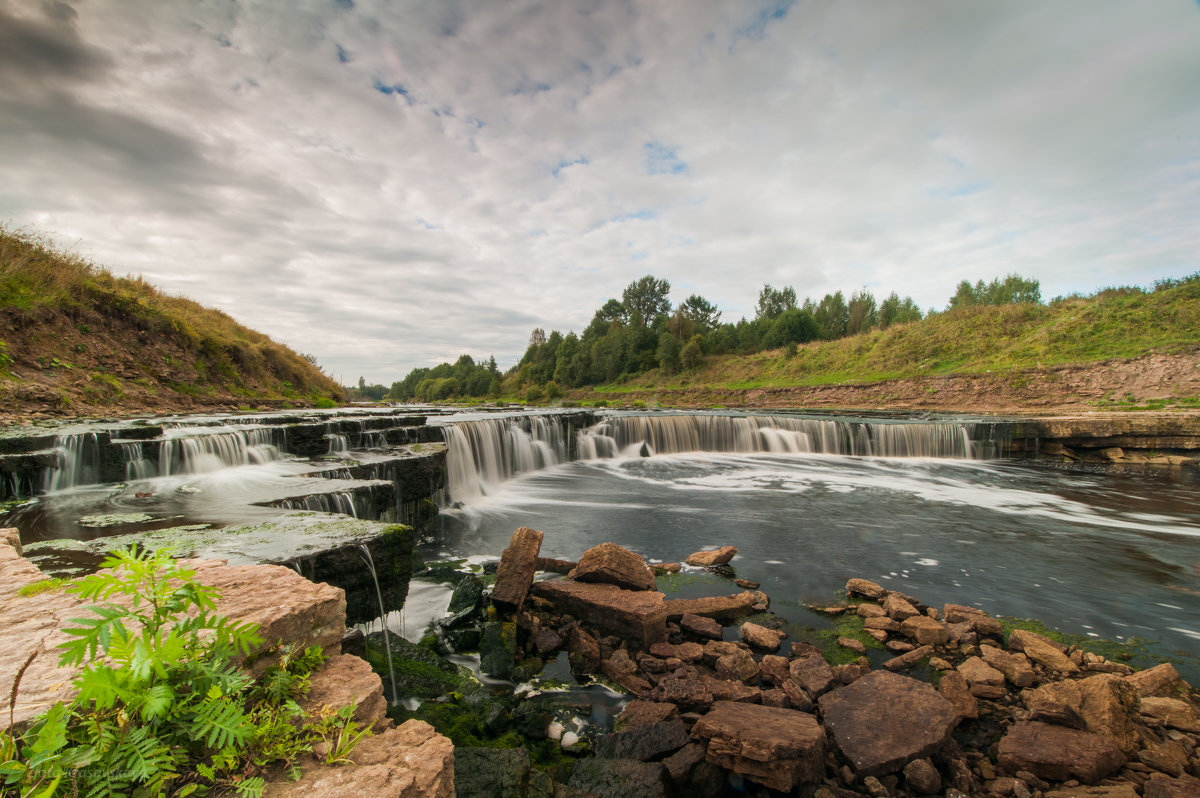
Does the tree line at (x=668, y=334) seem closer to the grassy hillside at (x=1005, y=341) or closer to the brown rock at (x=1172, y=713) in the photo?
the grassy hillside at (x=1005, y=341)

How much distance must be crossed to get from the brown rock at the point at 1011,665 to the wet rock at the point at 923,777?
1.87 metres

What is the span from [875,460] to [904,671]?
1808cm

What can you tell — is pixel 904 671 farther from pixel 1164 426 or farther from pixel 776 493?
pixel 1164 426

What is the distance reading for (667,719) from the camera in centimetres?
414

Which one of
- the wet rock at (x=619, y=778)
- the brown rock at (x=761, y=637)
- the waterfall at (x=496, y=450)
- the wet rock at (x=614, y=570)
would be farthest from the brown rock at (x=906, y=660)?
the waterfall at (x=496, y=450)

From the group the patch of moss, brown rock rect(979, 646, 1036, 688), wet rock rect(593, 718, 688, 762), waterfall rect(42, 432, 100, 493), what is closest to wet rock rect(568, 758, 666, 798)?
wet rock rect(593, 718, 688, 762)

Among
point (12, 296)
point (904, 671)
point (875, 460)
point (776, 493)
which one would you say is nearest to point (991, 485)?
point (875, 460)

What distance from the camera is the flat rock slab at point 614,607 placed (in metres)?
5.44

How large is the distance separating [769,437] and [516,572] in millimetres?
19878

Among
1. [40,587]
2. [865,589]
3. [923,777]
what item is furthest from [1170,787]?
[40,587]

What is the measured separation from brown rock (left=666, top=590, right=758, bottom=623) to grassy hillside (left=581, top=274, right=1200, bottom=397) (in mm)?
34651

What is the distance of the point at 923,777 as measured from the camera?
136 inches

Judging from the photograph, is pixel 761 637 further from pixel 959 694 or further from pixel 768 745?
pixel 768 745

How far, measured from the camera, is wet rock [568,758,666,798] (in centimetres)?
338
